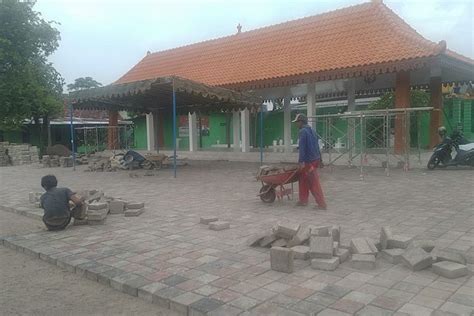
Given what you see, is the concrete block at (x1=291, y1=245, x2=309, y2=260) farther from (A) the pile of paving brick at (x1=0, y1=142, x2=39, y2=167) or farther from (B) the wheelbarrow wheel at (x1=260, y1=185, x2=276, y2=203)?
(A) the pile of paving brick at (x1=0, y1=142, x2=39, y2=167)

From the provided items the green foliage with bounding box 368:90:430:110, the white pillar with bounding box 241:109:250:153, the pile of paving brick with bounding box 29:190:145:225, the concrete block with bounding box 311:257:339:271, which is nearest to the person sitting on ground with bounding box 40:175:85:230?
the pile of paving brick with bounding box 29:190:145:225

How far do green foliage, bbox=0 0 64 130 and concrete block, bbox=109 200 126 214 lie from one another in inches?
721

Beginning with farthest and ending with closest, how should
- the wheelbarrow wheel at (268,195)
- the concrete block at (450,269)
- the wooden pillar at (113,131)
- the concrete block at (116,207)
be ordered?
1. the wooden pillar at (113,131)
2. the wheelbarrow wheel at (268,195)
3. the concrete block at (116,207)
4. the concrete block at (450,269)

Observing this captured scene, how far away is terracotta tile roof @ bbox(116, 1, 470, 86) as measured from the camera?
44.1ft

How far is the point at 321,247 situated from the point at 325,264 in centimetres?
29

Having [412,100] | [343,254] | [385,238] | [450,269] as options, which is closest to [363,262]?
[343,254]

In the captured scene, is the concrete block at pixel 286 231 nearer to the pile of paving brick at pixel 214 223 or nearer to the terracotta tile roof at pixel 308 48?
the pile of paving brick at pixel 214 223

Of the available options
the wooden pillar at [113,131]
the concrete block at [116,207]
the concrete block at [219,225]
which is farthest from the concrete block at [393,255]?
the wooden pillar at [113,131]

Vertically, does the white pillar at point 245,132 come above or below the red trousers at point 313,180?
above

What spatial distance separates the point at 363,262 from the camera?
4.44m

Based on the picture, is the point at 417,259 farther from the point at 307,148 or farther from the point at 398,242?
the point at 307,148

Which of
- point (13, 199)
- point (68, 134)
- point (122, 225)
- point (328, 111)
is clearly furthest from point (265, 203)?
point (68, 134)

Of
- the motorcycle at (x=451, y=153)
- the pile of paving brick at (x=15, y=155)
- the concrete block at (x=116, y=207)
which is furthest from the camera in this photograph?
the pile of paving brick at (x=15, y=155)

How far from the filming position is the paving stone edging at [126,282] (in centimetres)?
372
